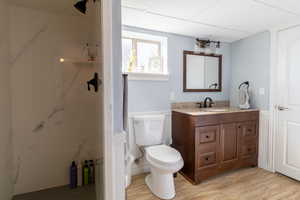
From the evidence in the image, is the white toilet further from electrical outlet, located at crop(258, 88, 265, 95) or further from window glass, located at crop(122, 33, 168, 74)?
electrical outlet, located at crop(258, 88, 265, 95)

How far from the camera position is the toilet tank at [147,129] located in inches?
80.6

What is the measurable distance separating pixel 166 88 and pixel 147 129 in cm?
67

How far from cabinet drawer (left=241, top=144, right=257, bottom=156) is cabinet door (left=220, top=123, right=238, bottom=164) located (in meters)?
0.15

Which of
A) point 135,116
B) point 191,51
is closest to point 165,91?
point 135,116

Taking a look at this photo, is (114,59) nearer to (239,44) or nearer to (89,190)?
(89,190)

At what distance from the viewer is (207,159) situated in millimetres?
2012

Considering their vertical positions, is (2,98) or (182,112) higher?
(2,98)

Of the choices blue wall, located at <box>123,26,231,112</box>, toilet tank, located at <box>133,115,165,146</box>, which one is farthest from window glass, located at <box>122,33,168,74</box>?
toilet tank, located at <box>133,115,165,146</box>

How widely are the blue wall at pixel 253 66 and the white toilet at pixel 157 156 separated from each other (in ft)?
4.80

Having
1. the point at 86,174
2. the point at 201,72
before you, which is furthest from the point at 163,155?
the point at 201,72

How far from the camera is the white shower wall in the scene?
66.5 inches

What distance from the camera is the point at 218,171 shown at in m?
2.10

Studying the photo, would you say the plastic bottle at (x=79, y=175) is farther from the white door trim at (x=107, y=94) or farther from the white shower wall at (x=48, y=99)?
the white door trim at (x=107, y=94)

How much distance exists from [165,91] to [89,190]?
1545 mm
